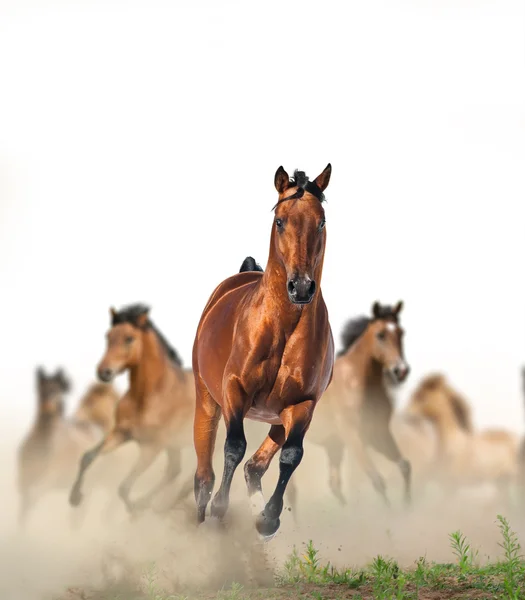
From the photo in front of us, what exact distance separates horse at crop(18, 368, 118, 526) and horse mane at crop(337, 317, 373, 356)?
12.4 ft

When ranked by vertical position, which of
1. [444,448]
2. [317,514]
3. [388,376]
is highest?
[388,376]

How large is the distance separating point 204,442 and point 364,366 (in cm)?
695


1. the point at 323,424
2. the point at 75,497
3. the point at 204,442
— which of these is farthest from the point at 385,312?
the point at 204,442

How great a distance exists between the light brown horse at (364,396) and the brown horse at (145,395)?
7.76 feet

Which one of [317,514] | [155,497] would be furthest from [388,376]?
[155,497]

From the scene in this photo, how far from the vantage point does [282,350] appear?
754 centimetres

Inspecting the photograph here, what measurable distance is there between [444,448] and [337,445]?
177 cm

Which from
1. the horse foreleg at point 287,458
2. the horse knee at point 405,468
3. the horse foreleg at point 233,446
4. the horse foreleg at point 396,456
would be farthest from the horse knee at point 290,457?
the horse knee at point 405,468

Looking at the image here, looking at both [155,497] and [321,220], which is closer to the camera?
[321,220]

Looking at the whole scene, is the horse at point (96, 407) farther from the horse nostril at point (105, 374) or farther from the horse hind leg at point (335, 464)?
the horse hind leg at point (335, 464)

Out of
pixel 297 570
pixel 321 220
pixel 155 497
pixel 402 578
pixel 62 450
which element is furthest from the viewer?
pixel 62 450

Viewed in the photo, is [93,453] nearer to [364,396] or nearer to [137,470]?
[137,470]

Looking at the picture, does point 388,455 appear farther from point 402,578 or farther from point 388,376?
point 402,578

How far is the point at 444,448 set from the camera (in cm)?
1608
